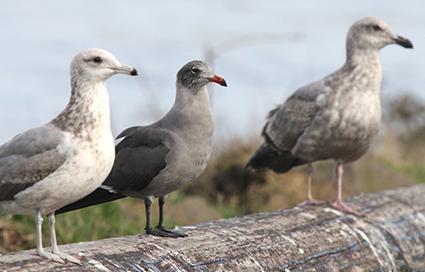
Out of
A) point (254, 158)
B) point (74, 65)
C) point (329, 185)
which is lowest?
point (329, 185)

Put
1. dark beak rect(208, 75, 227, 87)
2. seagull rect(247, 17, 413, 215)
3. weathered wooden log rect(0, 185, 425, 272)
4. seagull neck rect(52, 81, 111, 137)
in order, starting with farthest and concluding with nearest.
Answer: seagull rect(247, 17, 413, 215), dark beak rect(208, 75, 227, 87), weathered wooden log rect(0, 185, 425, 272), seagull neck rect(52, 81, 111, 137)

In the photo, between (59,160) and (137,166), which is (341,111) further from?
(59,160)

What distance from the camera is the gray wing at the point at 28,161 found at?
513 cm

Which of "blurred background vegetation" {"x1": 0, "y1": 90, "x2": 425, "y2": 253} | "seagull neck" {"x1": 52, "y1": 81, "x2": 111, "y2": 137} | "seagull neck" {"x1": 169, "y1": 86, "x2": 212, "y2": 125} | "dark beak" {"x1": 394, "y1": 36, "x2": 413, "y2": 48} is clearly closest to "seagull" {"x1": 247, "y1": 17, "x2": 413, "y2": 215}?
"dark beak" {"x1": 394, "y1": 36, "x2": 413, "y2": 48}

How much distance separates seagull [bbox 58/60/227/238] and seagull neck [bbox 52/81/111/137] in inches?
41.0

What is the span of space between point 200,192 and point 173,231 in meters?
6.51

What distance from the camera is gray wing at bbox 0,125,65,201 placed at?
5133 millimetres

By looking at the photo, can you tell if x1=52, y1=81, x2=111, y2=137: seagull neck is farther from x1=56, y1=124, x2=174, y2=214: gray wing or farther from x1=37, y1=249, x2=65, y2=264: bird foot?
x1=56, y1=124, x2=174, y2=214: gray wing

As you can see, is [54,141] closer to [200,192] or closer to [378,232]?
[378,232]

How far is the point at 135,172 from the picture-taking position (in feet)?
20.9

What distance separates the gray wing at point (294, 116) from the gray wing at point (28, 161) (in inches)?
150

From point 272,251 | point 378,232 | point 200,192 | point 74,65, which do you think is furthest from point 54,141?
point 200,192

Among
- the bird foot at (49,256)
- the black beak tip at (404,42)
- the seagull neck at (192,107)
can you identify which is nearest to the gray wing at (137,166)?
the seagull neck at (192,107)

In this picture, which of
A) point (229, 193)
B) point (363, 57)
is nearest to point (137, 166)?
point (363, 57)
